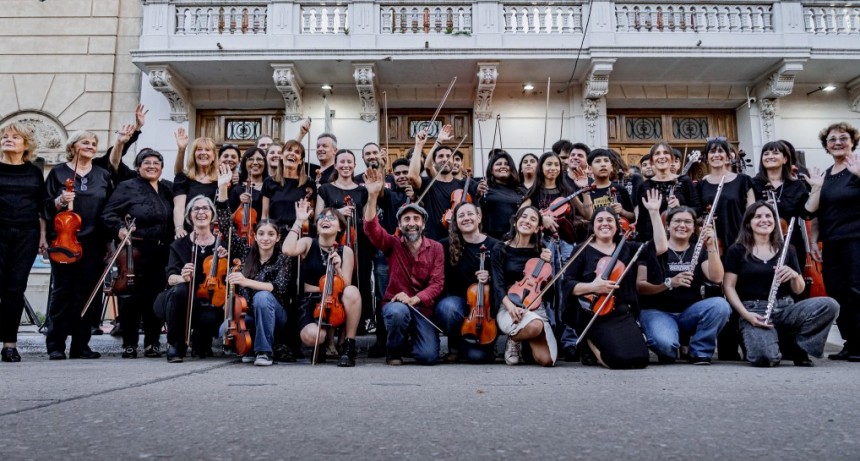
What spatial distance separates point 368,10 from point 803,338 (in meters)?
8.65

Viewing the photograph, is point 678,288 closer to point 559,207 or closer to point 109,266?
point 559,207

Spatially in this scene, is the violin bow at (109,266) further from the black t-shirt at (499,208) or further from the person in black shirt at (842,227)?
the person in black shirt at (842,227)

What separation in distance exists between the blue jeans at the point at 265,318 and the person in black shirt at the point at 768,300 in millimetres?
3495

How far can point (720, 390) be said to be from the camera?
2.86 meters

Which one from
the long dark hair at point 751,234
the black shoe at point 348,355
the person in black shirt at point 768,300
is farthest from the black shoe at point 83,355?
the long dark hair at point 751,234

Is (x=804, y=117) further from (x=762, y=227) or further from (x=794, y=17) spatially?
(x=762, y=227)

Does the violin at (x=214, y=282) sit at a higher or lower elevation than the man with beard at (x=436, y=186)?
lower

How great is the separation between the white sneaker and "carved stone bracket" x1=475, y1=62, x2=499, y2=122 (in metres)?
6.84

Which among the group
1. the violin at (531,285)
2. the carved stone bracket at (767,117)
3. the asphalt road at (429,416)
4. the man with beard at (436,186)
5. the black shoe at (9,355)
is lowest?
the asphalt road at (429,416)

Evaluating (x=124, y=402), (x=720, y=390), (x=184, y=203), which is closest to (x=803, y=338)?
(x=720, y=390)

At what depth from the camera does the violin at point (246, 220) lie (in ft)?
17.2

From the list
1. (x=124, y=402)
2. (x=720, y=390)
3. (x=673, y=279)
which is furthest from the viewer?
(x=673, y=279)

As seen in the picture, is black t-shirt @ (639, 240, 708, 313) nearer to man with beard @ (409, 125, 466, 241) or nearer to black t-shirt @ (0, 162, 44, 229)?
man with beard @ (409, 125, 466, 241)

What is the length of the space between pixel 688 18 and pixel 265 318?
9.51m
